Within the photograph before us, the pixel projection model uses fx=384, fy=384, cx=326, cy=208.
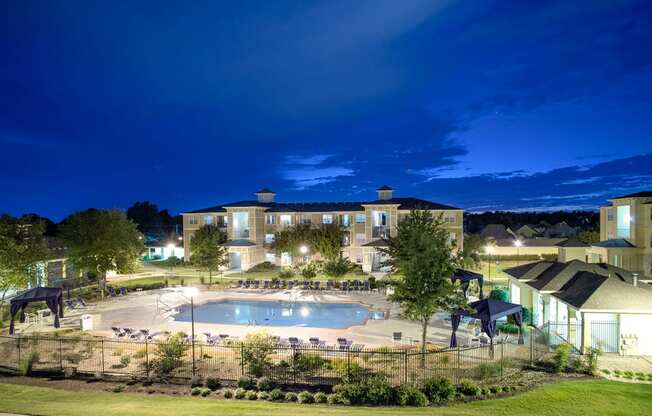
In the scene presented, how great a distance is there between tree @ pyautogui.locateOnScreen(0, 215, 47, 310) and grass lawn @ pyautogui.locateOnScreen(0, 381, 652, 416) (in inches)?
443

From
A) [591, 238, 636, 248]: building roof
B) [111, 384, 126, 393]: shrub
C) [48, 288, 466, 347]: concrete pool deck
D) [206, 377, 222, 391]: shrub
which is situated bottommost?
[48, 288, 466, 347]: concrete pool deck

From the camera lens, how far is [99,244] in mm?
30781

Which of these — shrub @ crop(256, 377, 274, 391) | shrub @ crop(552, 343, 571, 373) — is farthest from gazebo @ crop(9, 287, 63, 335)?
shrub @ crop(552, 343, 571, 373)

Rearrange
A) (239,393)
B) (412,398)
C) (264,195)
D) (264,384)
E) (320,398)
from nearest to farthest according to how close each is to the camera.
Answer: (412,398) → (320,398) → (239,393) → (264,384) → (264,195)

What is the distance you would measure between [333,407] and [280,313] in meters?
14.7

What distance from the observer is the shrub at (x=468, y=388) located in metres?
12.4

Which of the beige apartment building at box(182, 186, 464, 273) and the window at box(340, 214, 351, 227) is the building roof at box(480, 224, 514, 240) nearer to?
the beige apartment building at box(182, 186, 464, 273)

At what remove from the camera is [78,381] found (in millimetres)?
14164

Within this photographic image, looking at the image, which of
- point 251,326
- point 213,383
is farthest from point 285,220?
point 213,383

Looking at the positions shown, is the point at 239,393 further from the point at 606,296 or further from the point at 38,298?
the point at 38,298

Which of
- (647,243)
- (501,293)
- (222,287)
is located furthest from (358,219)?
(647,243)

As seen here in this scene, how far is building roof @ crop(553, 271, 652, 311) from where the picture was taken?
50.8 feet

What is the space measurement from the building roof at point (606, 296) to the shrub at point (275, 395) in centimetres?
1228

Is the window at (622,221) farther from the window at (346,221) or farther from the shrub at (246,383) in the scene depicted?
the shrub at (246,383)
